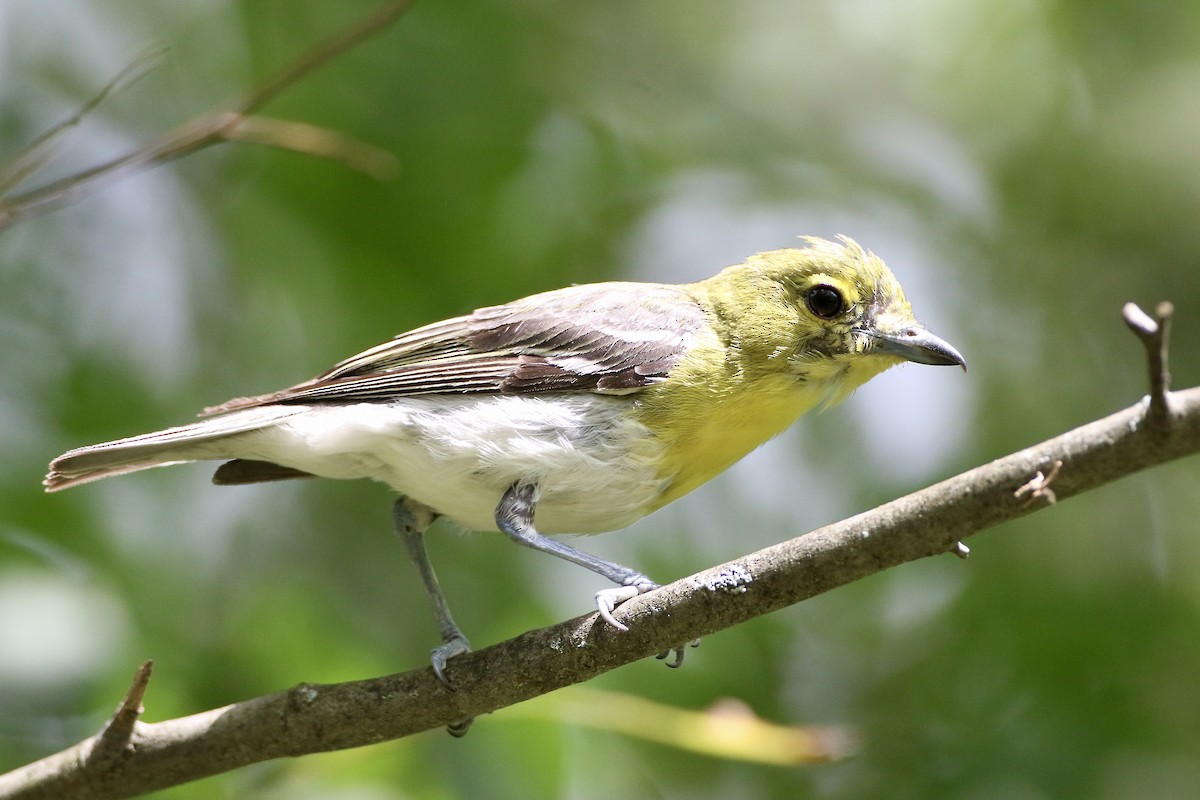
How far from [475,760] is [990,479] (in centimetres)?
224

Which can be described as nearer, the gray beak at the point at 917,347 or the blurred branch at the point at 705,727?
the blurred branch at the point at 705,727

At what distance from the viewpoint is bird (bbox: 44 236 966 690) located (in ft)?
12.6

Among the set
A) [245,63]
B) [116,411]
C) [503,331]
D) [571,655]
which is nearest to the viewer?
[571,655]

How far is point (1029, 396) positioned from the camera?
18.6ft

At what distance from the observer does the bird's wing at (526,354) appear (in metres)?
3.98

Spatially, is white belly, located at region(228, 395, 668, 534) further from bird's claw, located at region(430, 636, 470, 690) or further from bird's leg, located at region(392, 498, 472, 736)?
bird's claw, located at region(430, 636, 470, 690)

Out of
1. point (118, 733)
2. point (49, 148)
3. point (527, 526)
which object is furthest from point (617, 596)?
point (49, 148)

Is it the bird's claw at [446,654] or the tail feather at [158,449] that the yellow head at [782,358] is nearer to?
the bird's claw at [446,654]

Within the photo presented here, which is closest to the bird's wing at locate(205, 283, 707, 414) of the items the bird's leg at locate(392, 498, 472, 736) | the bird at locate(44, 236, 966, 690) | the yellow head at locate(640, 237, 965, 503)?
the bird at locate(44, 236, 966, 690)

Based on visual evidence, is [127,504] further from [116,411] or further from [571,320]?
[571,320]

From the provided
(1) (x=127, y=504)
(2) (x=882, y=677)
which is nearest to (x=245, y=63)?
(1) (x=127, y=504)

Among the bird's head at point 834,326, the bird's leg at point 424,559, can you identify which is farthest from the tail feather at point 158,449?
the bird's head at point 834,326

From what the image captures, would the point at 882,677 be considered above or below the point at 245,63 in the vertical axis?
below

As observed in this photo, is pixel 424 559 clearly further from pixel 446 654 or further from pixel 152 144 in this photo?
pixel 152 144
